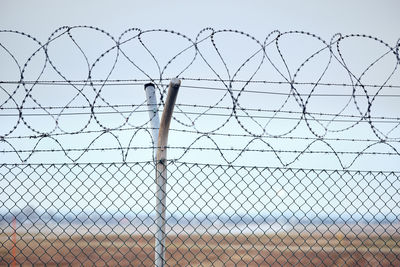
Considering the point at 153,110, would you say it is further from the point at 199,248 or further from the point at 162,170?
the point at 199,248

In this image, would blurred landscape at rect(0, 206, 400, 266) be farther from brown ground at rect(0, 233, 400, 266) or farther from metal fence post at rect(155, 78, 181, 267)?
metal fence post at rect(155, 78, 181, 267)

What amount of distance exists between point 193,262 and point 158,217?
11.1 meters

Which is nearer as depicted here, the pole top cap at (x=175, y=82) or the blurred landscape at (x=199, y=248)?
the pole top cap at (x=175, y=82)

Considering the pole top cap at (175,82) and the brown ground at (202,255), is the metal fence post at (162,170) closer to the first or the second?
the pole top cap at (175,82)

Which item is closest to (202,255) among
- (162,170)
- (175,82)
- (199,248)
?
(199,248)

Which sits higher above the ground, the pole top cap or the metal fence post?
the pole top cap

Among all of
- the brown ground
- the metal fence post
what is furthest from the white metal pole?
the brown ground

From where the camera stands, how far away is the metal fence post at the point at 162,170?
3.65m

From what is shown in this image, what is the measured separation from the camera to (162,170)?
369cm

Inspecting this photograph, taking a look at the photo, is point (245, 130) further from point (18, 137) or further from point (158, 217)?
point (18, 137)

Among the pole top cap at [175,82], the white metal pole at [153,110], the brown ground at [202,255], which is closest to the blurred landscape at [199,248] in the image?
the brown ground at [202,255]

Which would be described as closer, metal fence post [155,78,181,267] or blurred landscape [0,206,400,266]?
metal fence post [155,78,181,267]

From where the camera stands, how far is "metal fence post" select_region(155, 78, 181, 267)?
365 cm

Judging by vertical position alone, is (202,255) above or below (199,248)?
above
